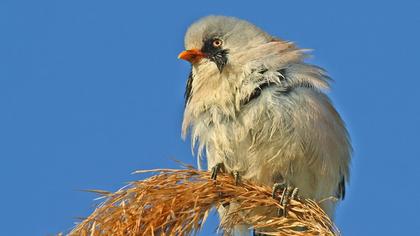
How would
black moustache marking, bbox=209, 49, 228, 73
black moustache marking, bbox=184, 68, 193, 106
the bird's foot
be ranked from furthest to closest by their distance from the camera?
black moustache marking, bbox=184, 68, 193, 106, black moustache marking, bbox=209, 49, 228, 73, the bird's foot

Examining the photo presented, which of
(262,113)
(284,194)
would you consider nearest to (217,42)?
(262,113)

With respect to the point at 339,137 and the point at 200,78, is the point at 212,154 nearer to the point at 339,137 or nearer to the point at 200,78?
the point at 200,78

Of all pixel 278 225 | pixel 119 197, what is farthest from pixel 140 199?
pixel 278 225

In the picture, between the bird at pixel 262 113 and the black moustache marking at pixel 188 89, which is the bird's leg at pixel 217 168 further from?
the black moustache marking at pixel 188 89

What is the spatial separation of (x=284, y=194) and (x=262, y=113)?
972 mm

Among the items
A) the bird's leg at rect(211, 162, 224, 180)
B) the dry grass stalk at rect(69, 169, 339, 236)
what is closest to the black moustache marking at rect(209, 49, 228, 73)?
the bird's leg at rect(211, 162, 224, 180)

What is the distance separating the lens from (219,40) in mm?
7031

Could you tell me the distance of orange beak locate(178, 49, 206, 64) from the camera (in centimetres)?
693

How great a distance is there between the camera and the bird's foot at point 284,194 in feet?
16.7

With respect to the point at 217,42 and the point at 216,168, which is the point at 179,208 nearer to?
the point at 216,168

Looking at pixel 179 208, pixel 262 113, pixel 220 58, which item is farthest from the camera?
pixel 220 58

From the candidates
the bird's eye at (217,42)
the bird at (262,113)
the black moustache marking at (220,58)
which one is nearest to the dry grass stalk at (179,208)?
the bird at (262,113)

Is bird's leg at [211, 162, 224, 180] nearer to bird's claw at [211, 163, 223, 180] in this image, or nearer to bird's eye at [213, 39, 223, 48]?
bird's claw at [211, 163, 223, 180]

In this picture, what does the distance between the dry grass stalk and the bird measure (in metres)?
1.19
